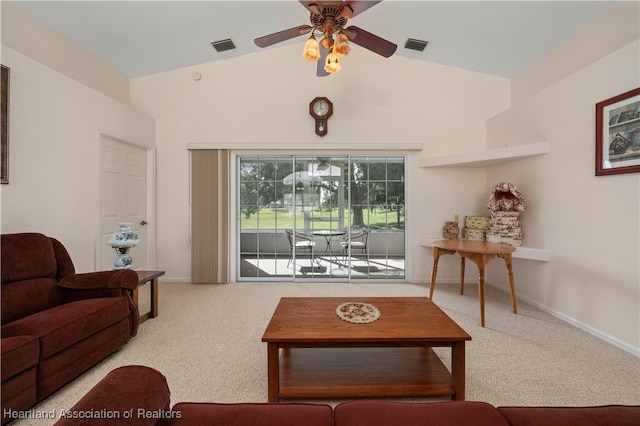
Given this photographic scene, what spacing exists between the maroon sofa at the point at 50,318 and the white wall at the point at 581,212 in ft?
13.0

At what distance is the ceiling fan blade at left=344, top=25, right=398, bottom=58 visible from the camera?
2.12m

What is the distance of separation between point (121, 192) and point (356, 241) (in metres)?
3.27

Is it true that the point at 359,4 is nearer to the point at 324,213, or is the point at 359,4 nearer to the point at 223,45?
the point at 223,45

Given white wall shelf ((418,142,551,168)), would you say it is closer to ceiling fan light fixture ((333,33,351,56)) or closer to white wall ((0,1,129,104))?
ceiling fan light fixture ((333,33,351,56))

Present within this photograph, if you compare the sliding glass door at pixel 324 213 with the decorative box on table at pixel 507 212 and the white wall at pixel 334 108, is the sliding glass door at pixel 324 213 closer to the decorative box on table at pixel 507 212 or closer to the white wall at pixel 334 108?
the white wall at pixel 334 108

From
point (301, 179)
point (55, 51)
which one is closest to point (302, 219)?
point (301, 179)

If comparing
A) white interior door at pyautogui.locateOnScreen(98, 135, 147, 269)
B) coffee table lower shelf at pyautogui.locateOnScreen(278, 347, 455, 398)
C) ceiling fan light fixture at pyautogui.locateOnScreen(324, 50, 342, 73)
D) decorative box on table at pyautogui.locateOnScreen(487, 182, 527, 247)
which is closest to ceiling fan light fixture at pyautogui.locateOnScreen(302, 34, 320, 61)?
ceiling fan light fixture at pyautogui.locateOnScreen(324, 50, 342, 73)

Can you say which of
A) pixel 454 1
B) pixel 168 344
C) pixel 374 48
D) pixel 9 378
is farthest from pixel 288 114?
pixel 9 378

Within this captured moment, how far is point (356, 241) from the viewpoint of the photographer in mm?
4305

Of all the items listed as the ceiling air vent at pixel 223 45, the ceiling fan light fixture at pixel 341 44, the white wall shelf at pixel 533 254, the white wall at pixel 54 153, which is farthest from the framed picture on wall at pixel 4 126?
Answer: the white wall shelf at pixel 533 254

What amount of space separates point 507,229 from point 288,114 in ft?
10.6

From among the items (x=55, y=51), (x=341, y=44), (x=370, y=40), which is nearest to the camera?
(x=341, y=44)

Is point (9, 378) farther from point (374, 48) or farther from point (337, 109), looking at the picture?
point (337, 109)

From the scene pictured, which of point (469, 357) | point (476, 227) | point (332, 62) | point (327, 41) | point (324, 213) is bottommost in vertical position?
point (469, 357)
